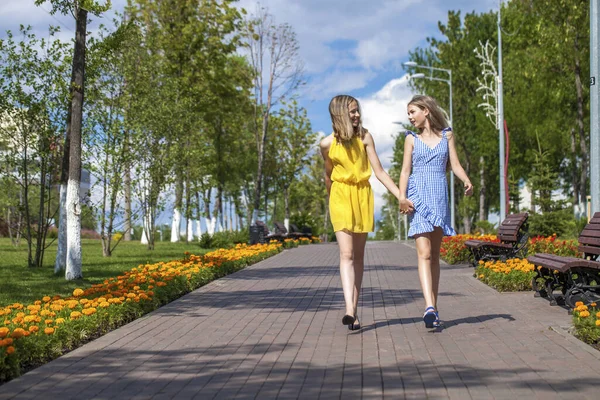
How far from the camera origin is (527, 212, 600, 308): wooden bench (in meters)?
8.18

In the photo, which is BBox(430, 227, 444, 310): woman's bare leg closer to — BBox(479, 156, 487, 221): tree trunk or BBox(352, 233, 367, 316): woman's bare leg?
BBox(352, 233, 367, 316): woman's bare leg

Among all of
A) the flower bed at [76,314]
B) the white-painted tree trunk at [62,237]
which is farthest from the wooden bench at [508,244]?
the white-painted tree trunk at [62,237]

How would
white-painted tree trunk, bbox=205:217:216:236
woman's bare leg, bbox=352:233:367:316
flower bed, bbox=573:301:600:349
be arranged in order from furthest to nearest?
white-painted tree trunk, bbox=205:217:216:236
woman's bare leg, bbox=352:233:367:316
flower bed, bbox=573:301:600:349

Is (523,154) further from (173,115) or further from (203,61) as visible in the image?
(173,115)

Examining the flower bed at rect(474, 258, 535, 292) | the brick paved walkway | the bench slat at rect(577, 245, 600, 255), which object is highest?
the bench slat at rect(577, 245, 600, 255)

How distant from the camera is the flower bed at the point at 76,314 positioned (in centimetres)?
607

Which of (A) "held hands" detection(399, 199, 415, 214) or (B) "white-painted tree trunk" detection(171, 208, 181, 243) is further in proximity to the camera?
(B) "white-painted tree trunk" detection(171, 208, 181, 243)

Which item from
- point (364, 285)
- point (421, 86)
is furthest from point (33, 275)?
point (421, 86)

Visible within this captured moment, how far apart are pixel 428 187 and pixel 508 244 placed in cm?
742

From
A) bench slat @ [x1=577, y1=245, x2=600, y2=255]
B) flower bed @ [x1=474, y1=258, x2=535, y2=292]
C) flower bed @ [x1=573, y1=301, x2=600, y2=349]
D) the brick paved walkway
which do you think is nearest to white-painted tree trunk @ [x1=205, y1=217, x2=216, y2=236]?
flower bed @ [x1=474, y1=258, x2=535, y2=292]

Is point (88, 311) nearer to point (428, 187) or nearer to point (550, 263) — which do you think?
point (428, 187)

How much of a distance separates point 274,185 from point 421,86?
38.8 feet

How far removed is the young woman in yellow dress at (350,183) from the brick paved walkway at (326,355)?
24.1 inches

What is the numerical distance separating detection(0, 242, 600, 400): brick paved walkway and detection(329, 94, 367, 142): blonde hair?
176 cm
